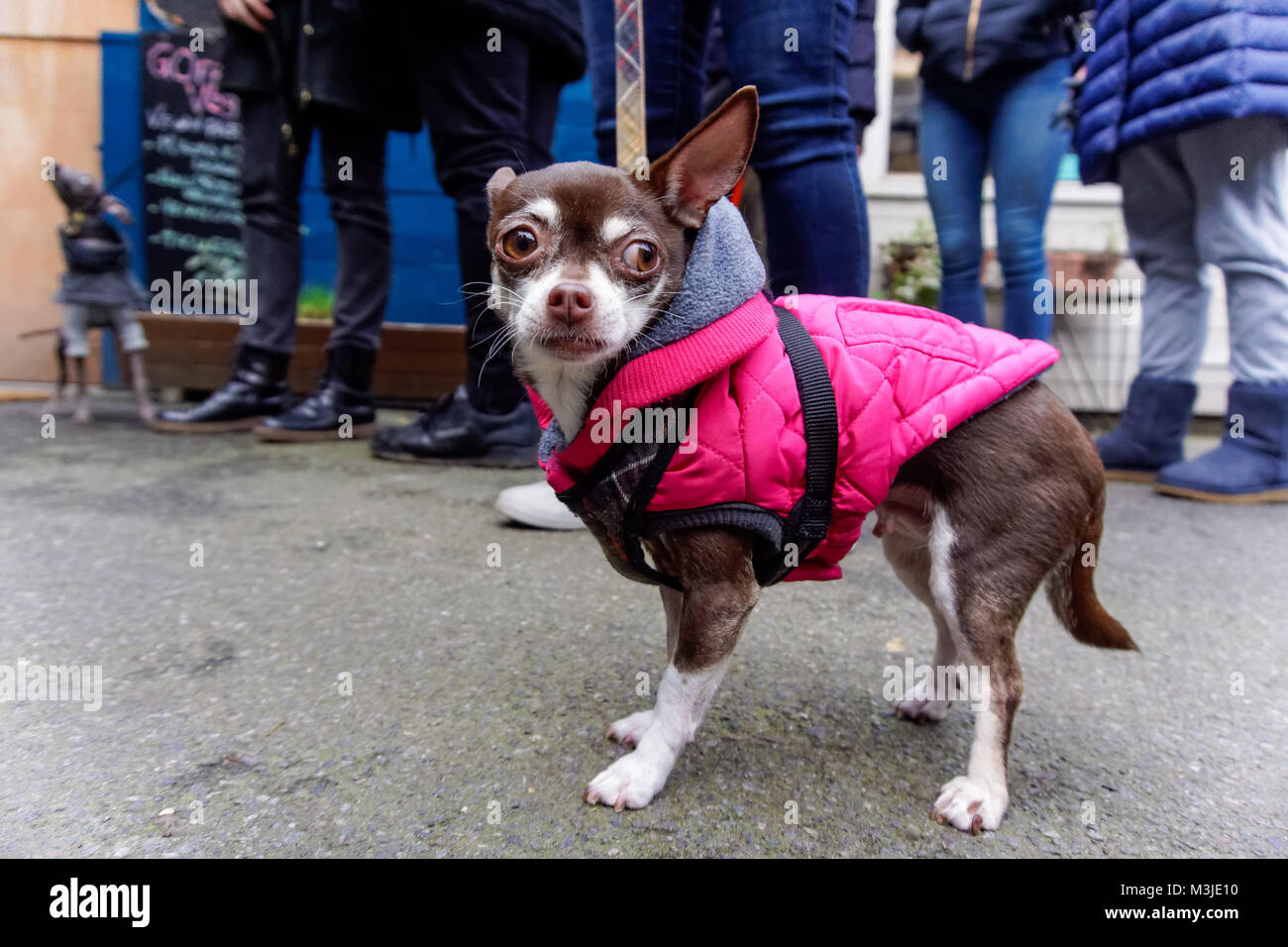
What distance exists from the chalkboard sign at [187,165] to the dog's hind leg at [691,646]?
5979mm

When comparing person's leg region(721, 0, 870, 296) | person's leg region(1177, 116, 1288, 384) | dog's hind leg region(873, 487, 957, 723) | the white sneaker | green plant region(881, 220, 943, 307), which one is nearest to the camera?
dog's hind leg region(873, 487, 957, 723)

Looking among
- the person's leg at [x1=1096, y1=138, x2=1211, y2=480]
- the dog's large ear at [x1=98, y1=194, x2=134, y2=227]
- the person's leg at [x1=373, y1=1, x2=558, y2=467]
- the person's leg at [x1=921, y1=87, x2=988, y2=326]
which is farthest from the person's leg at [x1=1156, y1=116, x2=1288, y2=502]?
the dog's large ear at [x1=98, y1=194, x2=134, y2=227]

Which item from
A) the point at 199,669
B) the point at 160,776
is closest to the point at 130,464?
the point at 199,669

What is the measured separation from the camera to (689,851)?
130cm

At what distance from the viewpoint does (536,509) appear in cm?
293

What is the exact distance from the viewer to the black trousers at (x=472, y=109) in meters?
3.18

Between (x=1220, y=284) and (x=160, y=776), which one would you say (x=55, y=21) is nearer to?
(x=160, y=776)

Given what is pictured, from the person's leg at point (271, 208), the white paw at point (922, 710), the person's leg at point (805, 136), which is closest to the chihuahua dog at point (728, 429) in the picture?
the white paw at point (922, 710)

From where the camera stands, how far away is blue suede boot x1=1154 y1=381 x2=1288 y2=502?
3504 millimetres

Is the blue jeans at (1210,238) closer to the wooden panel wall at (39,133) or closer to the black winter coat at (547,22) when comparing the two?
the black winter coat at (547,22)

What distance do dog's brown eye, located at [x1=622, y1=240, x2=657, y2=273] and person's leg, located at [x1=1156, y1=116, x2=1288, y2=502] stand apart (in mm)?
3094

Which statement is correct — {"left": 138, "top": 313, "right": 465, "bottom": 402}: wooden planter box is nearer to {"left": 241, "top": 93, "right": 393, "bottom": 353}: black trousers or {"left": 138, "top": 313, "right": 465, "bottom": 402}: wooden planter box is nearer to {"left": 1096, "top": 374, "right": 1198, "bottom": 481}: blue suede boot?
{"left": 241, "top": 93, "right": 393, "bottom": 353}: black trousers

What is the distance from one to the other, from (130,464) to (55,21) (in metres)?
4.50

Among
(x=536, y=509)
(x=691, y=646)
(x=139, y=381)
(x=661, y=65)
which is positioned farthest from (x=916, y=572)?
(x=139, y=381)
